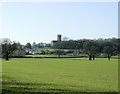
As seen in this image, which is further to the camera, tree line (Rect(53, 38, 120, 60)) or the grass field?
tree line (Rect(53, 38, 120, 60))

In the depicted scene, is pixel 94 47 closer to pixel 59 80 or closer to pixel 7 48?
pixel 7 48

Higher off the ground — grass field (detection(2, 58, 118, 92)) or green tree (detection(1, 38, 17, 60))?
green tree (detection(1, 38, 17, 60))

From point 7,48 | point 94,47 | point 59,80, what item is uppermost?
point 94,47

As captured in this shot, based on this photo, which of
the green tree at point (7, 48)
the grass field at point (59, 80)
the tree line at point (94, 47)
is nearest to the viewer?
the grass field at point (59, 80)

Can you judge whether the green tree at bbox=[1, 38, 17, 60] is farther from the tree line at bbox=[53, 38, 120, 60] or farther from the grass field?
the tree line at bbox=[53, 38, 120, 60]

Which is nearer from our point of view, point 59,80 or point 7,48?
point 59,80

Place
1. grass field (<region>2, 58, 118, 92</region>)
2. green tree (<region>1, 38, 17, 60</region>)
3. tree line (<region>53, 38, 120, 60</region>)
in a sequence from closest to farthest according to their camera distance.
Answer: grass field (<region>2, 58, 118, 92</region>) → green tree (<region>1, 38, 17, 60</region>) → tree line (<region>53, 38, 120, 60</region>)

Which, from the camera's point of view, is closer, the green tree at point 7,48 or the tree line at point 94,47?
the green tree at point 7,48

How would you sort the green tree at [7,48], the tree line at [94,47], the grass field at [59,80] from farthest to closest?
the tree line at [94,47] → the green tree at [7,48] → the grass field at [59,80]

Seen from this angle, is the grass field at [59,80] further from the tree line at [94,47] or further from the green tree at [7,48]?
the tree line at [94,47]

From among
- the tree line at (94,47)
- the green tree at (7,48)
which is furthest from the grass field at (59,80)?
the tree line at (94,47)

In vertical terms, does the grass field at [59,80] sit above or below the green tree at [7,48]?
below

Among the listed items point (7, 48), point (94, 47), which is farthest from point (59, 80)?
point (94, 47)

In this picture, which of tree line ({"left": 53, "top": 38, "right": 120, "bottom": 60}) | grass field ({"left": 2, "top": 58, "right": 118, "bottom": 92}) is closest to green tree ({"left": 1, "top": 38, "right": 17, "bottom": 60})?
grass field ({"left": 2, "top": 58, "right": 118, "bottom": 92})
